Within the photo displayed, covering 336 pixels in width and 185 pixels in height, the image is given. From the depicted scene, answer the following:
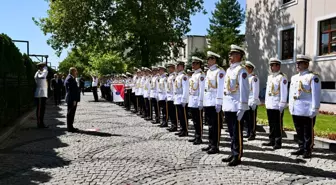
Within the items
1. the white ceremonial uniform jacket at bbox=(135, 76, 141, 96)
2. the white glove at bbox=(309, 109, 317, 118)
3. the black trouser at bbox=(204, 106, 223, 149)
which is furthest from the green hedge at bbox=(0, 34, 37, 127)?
the white glove at bbox=(309, 109, 317, 118)

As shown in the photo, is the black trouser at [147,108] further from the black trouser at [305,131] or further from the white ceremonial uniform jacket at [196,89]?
the black trouser at [305,131]

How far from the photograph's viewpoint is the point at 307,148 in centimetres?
700

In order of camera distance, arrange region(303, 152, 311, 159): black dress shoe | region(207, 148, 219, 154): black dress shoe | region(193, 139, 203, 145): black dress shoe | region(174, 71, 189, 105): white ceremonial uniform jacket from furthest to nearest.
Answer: region(174, 71, 189, 105): white ceremonial uniform jacket → region(193, 139, 203, 145): black dress shoe → region(207, 148, 219, 154): black dress shoe → region(303, 152, 311, 159): black dress shoe

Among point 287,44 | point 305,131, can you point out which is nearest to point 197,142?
point 305,131

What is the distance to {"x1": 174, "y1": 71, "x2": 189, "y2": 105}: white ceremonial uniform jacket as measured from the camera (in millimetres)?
9320

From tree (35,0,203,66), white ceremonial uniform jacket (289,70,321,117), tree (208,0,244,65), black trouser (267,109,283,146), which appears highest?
tree (208,0,244,65)

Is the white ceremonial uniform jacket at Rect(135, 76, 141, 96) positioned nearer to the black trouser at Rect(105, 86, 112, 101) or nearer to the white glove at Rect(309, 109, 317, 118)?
the white glove at Rect(309, 109, 317, 118)

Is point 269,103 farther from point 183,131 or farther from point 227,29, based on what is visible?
point 227,29

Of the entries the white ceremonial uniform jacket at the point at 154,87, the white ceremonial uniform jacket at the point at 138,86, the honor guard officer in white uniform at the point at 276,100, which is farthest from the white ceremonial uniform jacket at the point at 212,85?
the white ceremonial uniform jacket at the point at 138,86

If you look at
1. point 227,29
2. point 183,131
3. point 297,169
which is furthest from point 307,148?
point 227,29

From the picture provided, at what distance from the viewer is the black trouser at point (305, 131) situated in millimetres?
6988

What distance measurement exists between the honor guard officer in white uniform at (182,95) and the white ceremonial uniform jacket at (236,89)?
2662 mm

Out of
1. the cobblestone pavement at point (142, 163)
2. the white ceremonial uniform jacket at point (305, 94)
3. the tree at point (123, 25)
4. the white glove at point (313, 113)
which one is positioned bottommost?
the cobblestone pavement at point (142, 163)

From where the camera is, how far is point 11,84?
38.0 ft
